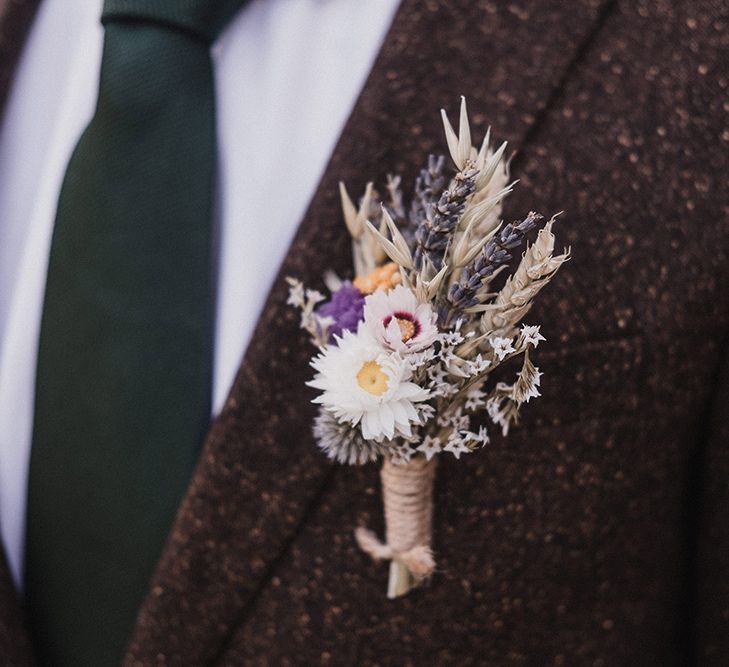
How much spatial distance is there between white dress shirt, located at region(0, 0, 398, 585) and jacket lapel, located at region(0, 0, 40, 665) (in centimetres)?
7

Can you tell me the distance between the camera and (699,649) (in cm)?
79

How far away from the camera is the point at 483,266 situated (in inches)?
19.1

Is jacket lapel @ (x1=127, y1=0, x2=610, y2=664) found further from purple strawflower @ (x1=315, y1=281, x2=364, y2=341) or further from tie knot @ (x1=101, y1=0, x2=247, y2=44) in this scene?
tie knot @ (x1=101, y1=0, x2=247, y2=44)

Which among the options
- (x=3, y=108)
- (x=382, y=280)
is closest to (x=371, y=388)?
(x=382, y=280)

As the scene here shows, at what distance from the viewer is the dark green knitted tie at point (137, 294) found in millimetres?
767

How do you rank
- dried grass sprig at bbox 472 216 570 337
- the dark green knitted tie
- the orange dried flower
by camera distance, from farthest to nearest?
the dark green knitted tie < the orange dried flower < dried grass sprig at bbox 472 216 570 337

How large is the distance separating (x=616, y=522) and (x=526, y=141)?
A: 1.33ft

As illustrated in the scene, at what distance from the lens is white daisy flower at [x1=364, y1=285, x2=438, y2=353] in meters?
0.49

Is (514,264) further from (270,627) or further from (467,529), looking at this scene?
(270,627)

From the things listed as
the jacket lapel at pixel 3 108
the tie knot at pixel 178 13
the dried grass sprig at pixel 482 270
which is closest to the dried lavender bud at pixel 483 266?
the dried grass sprig at pixel 482 270

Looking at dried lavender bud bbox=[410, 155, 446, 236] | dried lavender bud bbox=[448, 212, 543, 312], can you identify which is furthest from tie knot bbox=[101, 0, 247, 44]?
dried lavender bud bbox=[448, 212, 543, 312]

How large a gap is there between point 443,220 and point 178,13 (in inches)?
17.7

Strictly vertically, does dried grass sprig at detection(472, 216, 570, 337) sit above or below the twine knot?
above

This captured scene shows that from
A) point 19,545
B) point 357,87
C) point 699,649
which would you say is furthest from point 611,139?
point 19,545
